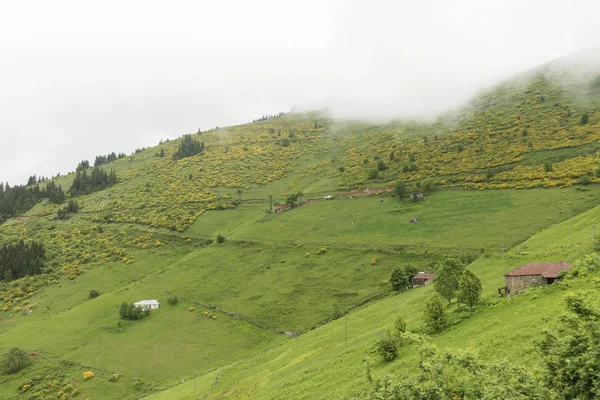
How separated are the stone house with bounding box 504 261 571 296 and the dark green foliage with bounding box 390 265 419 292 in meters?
28.6

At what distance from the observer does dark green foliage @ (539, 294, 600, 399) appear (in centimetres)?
1097

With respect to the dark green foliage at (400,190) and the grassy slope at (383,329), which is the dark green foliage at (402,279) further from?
the dark green foliage at (400,190)

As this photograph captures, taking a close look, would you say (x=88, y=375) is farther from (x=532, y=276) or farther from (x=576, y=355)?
(x=576, y=355)

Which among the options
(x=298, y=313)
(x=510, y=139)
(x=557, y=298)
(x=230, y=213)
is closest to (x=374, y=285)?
(x=298, y=313)

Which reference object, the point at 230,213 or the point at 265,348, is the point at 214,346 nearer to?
the point at 265,348

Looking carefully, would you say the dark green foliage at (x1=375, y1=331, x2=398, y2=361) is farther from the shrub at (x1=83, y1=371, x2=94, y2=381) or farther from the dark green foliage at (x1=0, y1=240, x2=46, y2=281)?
the dark green foliage at (x1=0, y1=240, x2=46, y2=281)

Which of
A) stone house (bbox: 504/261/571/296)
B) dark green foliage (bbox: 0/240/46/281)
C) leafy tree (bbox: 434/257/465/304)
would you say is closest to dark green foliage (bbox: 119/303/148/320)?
dark green foliage (bbox: 0/240/46/281)

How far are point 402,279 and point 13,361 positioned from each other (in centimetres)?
7412

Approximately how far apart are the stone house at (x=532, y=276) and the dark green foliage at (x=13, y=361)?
274ft

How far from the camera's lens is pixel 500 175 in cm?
11306

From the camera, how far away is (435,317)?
36.6 m

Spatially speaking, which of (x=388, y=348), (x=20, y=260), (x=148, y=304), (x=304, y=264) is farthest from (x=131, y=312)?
(x=388, y=348)

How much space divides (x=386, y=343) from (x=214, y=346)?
145 feet

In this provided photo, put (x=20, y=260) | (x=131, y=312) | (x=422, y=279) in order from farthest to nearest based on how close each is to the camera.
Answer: (x=20, y=260), (x=131, y=312), (x=422, y=279)
